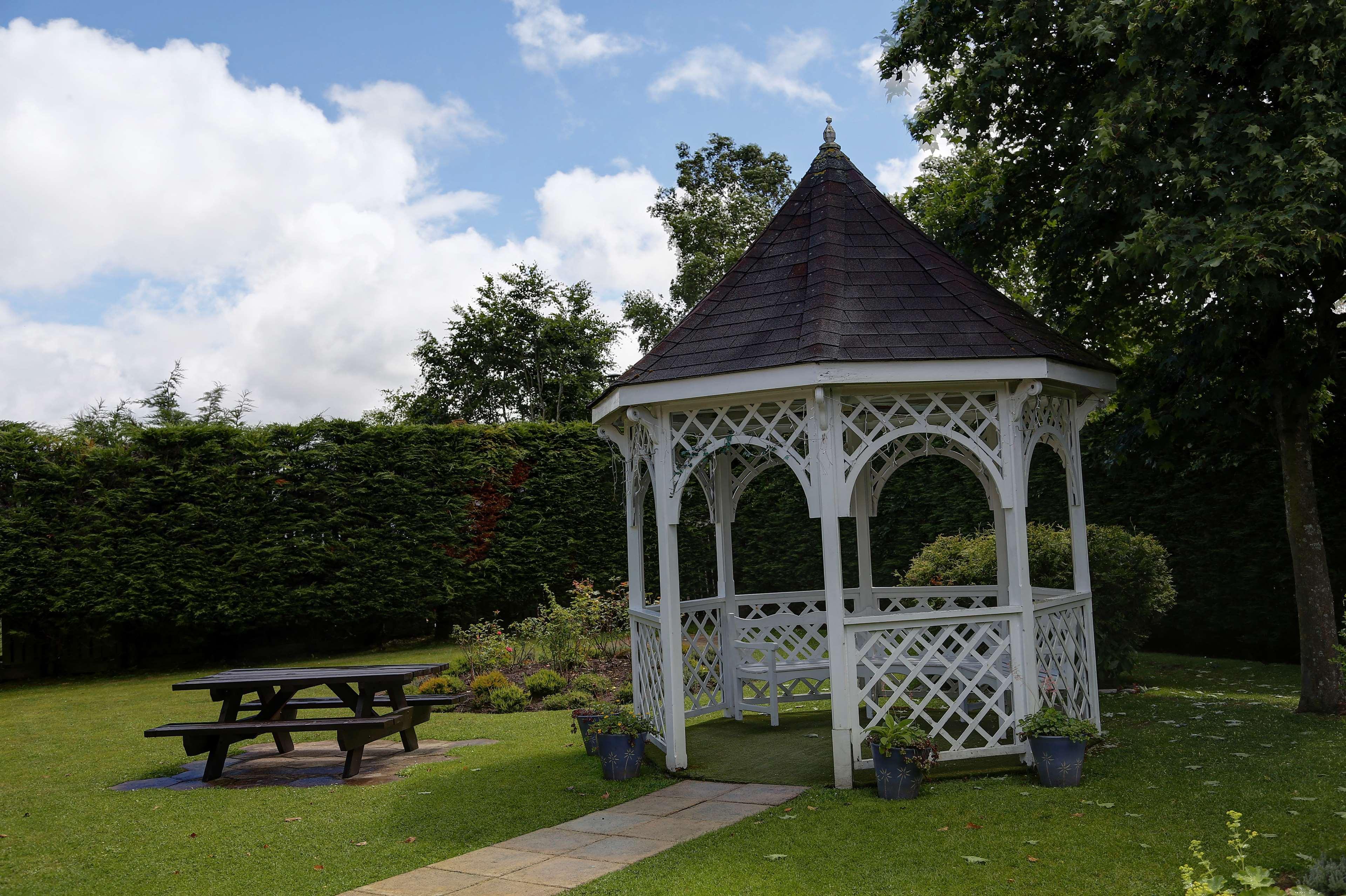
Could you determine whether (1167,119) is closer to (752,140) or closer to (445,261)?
(752,140)

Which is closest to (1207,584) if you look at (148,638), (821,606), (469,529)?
(821,606)

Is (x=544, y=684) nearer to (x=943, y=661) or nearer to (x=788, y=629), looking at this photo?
(x=788, y=629)

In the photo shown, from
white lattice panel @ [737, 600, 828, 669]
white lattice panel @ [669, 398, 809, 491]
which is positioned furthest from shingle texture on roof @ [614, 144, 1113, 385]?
white lattice panel @ [737, 600, 828, 669]

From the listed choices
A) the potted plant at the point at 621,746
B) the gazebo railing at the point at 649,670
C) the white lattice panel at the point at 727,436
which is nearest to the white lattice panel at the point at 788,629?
the gazebo railing at the point at 649,670

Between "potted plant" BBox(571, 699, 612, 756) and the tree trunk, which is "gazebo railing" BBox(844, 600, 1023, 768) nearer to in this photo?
"potted plant" BBox(571, 699, 612, 756)

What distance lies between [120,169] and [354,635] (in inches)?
321

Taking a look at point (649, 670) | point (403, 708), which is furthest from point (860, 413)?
point (403, 708)

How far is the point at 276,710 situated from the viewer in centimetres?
768

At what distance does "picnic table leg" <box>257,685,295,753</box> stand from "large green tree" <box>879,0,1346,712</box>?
697 cm

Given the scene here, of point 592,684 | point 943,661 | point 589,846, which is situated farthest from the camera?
point 592,684

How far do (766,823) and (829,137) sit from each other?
5.38 m

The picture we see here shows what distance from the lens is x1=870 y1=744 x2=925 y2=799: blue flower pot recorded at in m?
5.59

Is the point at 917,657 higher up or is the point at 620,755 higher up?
the point at 917,657

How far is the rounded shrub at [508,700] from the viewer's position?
397 inches
